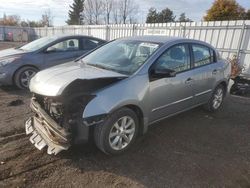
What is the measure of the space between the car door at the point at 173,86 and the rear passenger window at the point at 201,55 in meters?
0.26

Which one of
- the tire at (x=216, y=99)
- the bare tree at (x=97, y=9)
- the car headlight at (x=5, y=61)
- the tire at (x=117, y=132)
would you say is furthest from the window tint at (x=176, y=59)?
the bare tree at (x=97, y=9)

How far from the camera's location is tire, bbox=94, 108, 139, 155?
3262 millimetres

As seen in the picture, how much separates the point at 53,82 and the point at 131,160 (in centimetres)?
158

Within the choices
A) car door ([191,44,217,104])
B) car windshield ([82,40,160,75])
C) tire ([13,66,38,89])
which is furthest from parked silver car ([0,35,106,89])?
car door ([191,44,217,104])

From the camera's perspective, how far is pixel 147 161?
11.5ft

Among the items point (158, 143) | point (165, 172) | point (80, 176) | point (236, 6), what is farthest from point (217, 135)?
point (236, 6)

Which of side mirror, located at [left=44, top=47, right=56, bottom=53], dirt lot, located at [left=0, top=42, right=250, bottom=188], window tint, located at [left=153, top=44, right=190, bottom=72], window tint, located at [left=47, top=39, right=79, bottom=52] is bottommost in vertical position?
dirt lot, located at [left=0, top=42, right=250, bottom=188]

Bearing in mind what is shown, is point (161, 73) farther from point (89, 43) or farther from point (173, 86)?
point (89, 43)

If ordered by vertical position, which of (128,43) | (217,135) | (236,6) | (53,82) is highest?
(236,6)

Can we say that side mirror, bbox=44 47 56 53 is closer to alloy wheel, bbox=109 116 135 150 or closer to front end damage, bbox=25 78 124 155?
front end damage, bbox=25 78 124 155

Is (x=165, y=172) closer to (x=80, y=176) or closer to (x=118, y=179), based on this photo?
(x=118, y=179)

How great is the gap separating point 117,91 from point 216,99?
129 inches

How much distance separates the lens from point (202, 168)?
3404mm

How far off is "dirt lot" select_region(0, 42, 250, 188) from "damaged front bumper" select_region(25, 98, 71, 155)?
22 centimetres
